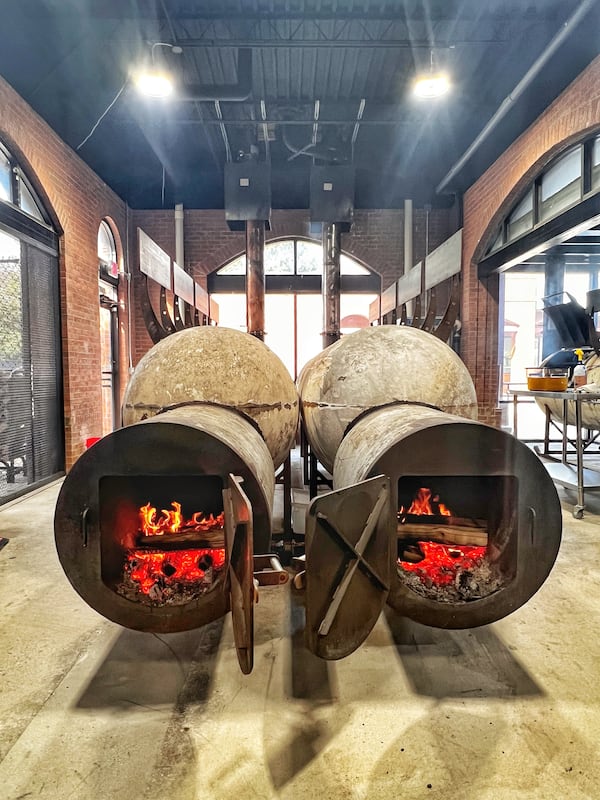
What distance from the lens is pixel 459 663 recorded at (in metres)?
2.03

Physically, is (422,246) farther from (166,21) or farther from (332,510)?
(332,510)

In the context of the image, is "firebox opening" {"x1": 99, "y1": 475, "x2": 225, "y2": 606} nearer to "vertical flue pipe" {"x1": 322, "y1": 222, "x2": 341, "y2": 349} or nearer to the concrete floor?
the concrete floor

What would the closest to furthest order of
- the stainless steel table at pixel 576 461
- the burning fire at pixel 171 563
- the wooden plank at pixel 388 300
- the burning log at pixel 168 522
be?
the burning log at pixel 168 522
the burning fire at pixel 171 563
the stainless steel table at pixel 576 461
the wooden plank at pixel 388 300

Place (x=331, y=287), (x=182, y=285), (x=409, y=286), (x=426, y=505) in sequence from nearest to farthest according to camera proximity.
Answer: (x=426, y=505)
(x=182, y=285)
(x=409, y=286)
(x=331, y=287)

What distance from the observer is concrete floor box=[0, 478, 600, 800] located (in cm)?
141

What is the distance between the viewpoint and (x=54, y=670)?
1.98 m

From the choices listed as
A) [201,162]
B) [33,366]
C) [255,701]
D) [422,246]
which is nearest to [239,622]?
[255,701]

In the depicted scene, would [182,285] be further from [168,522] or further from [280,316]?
[168,522]

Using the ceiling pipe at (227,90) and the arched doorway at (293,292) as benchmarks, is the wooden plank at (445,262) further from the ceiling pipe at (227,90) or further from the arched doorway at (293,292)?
the arched doorway at (293,292)

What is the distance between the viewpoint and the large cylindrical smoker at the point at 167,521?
1.61m

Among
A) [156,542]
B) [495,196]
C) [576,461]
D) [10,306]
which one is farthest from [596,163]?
[10,306]

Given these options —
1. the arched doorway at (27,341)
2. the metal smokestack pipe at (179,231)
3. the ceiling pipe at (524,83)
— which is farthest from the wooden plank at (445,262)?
the metal smokestack pipe at (179,231)

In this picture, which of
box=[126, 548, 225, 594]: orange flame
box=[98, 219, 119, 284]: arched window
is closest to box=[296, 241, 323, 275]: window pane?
box=[98, 219, 119, 284]: arched window

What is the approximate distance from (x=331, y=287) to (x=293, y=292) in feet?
8.96
